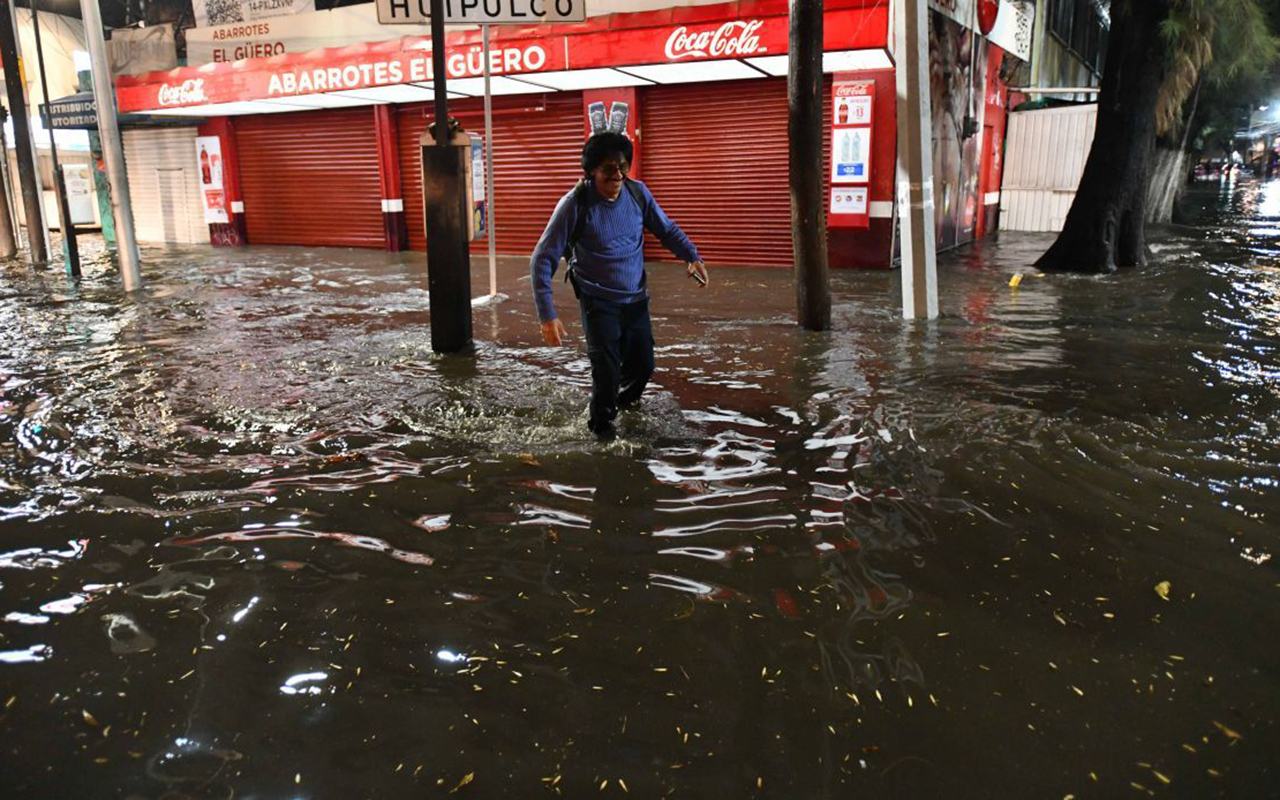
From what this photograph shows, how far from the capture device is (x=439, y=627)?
311 cm

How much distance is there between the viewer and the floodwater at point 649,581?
2.45 meters

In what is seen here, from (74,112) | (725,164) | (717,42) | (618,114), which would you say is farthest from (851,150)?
(74,112)

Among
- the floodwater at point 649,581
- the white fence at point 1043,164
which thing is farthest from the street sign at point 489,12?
the white fence at point 1043,164

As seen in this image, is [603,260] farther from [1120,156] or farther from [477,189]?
[1120,156]

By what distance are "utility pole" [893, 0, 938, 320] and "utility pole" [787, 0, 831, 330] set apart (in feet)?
3.17

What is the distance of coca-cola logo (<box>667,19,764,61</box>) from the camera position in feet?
39.5

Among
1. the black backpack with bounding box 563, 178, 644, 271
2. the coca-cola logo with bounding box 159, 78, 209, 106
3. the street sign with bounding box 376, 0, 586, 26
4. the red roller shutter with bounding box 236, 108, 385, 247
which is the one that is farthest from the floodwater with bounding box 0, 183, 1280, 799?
the red roller shutter with bounding box 236, 108, 385, 247

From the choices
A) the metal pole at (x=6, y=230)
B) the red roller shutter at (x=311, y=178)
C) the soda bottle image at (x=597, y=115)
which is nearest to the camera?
the soda bottle image at (x=597, y=115)

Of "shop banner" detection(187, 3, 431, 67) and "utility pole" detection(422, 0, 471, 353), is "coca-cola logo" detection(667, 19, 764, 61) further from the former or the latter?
"utility pole" detection(422, 0, 471, 353)

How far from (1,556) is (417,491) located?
174 centimetres

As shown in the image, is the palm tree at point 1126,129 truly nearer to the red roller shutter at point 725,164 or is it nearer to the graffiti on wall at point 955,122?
the graffiti on wall at point 955,122

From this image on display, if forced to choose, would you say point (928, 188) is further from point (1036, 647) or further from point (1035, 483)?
point (1036, 647)

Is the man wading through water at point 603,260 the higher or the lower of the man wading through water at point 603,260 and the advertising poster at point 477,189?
the lower

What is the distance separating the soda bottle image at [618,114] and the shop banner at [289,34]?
3.43 m
